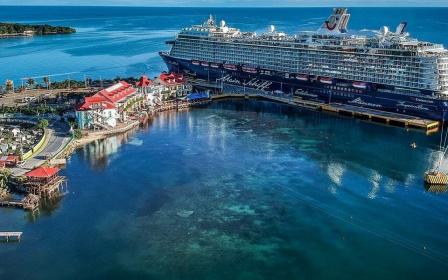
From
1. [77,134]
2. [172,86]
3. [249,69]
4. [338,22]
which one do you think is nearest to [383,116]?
[338,22]

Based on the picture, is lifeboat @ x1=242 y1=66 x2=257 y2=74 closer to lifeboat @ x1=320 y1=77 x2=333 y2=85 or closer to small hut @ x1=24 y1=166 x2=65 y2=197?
lifeboat @ x1=320 y1=77 x2=333 y2=85

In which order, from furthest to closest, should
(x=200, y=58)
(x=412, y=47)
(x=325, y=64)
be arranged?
(x=200, y=58) → (x=325, y=64) → (x=412, y=47)

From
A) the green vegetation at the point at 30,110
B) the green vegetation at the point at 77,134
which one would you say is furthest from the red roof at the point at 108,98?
the green vegetation at the point at 30,110

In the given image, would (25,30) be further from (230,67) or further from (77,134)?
(77,134)

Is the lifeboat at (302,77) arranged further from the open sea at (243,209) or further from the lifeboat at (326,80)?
the open sea at (243,209)

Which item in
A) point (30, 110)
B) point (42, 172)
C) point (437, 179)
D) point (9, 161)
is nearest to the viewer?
point (42, 172)

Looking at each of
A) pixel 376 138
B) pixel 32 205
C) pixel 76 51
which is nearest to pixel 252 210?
pixel 32 205

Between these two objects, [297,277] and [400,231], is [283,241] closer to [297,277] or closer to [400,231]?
[297,277]
